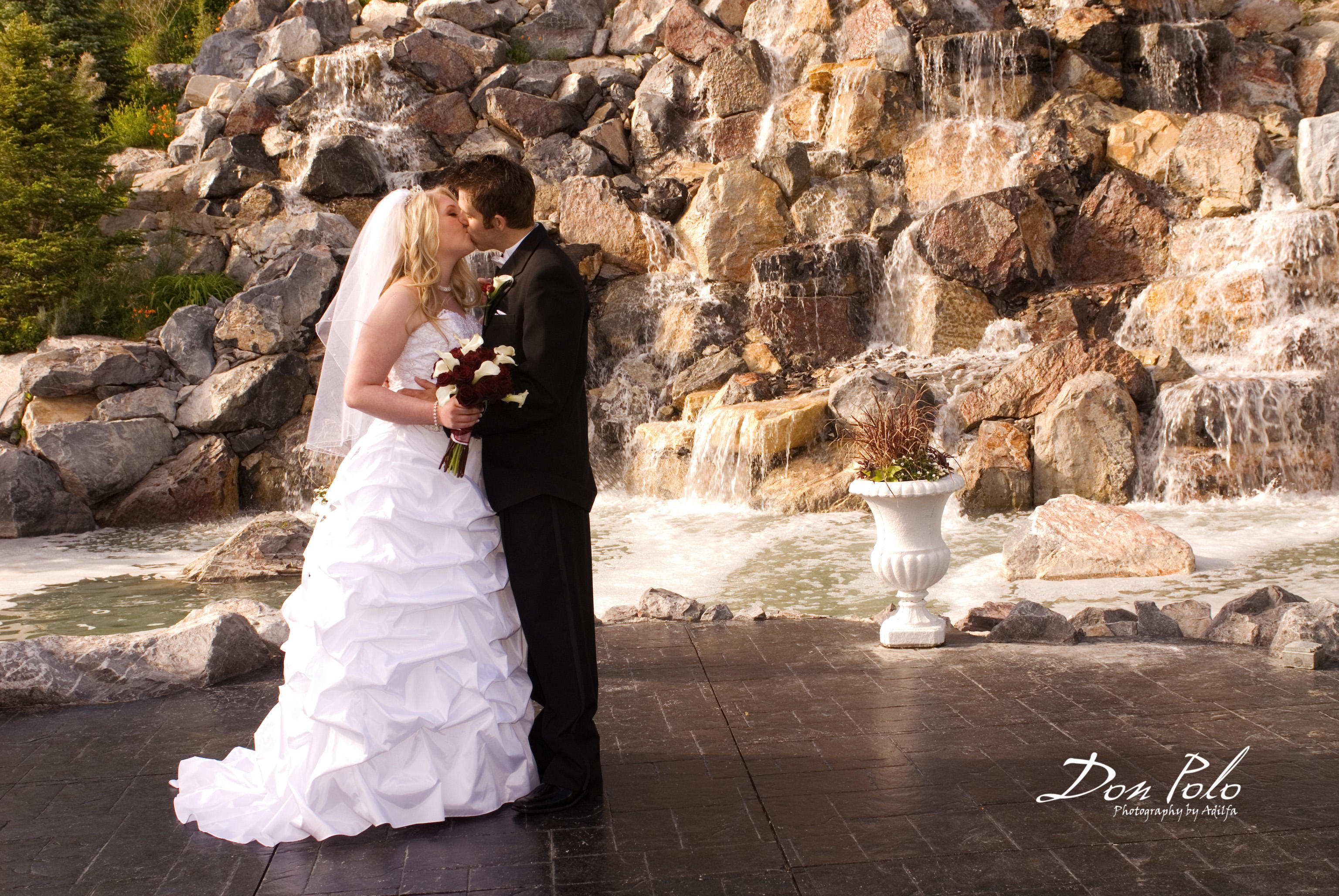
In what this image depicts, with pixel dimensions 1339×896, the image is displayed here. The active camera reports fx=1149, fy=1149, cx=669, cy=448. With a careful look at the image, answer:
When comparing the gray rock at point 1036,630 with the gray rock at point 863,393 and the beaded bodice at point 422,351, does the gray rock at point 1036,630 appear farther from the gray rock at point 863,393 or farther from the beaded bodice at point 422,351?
the gray rock at point 863,393

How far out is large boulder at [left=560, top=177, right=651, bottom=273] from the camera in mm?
16953

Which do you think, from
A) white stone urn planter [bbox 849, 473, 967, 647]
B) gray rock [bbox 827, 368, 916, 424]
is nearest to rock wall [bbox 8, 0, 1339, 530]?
gray rock [bbox 827, 368, 916, 424]

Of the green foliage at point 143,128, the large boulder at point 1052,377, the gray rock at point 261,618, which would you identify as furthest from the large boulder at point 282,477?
the green foliage at point 143,128

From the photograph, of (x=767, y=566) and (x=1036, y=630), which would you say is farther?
(x=767, y=566)

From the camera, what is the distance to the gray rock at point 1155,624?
5.80 m

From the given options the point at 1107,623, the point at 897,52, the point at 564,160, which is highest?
the point at 897,52

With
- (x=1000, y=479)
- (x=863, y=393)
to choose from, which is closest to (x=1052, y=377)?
(x=1000, y=479)

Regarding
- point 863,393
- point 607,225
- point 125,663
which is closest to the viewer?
point 125,663

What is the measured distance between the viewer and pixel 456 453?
3.76 m

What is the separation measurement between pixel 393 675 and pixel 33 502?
34.9 feet

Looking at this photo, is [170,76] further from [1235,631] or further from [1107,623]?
[1235,631]

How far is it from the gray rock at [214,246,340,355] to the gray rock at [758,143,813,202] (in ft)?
21.9

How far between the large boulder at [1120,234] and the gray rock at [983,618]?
10.2 meters

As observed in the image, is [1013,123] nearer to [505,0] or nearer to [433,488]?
[505,0]
